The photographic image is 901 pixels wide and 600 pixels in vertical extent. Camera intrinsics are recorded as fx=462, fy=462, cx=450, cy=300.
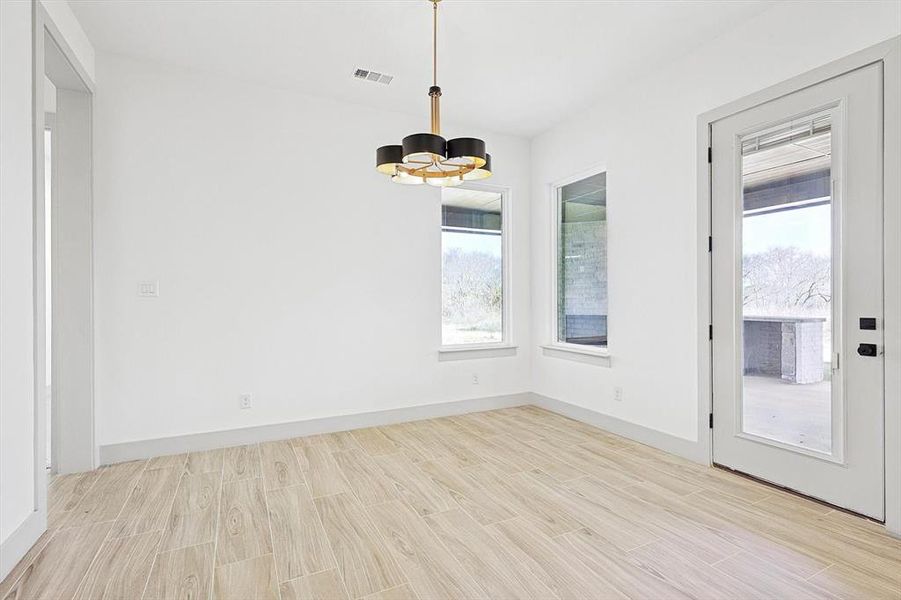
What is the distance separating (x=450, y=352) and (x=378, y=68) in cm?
270

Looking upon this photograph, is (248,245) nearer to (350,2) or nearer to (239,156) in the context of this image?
(239,156)

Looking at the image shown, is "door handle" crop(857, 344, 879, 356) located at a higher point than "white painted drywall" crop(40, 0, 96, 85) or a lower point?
lower

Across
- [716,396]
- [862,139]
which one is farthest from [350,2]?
[716,396]

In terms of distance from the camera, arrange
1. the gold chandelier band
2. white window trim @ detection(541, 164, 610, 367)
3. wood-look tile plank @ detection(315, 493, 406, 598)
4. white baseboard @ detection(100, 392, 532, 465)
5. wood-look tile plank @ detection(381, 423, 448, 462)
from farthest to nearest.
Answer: white window trim @ detection(541, 164, 610, 367) → wood-look tile plank @ detection(381, 423, 448, 462) → white baseboard @ detection(100, 392, 532, 465) → the gold chandelier band → wood-look tile plank @ detection(315, 493, 406, 598)

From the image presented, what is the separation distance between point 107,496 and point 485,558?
2.37 metres

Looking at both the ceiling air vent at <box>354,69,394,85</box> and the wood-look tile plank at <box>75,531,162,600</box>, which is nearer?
the wood-look tile plank at <box>75,531,162,600</box>

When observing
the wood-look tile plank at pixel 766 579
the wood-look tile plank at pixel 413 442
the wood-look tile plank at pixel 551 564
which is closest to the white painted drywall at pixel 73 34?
the wood-look tile plank at pixel 413 442

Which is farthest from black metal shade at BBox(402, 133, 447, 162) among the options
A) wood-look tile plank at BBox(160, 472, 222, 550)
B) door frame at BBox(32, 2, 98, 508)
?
wood-look tile plank at BBox(160, 472, 222, 550)

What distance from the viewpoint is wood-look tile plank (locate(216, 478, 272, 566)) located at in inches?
87.2

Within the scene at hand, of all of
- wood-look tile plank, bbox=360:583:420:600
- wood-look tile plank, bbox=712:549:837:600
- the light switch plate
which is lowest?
wood-look tile plank, bbox=360:583:420:600

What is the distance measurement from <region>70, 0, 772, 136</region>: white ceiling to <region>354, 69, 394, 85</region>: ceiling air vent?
2.6 inches

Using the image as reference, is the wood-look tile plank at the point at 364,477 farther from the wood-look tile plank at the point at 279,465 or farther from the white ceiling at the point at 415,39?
the white ceiling at the point at 415,39

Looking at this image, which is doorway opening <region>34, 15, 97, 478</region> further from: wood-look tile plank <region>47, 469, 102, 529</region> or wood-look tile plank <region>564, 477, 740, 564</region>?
wood-look tile plank <region>564, 477, 740, 564</region>

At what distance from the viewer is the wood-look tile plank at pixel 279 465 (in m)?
3.06
